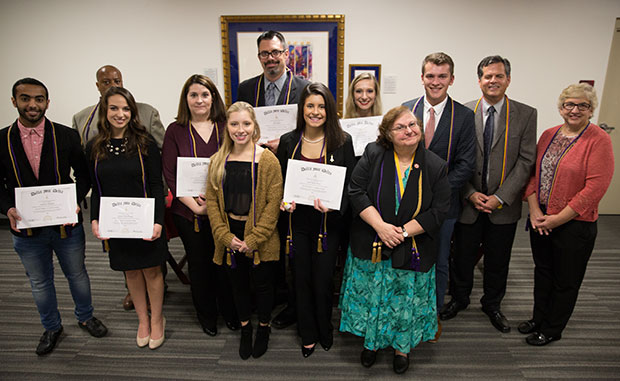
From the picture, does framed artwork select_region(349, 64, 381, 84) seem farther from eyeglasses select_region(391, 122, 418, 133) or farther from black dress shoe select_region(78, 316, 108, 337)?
black dress shoe select_region(78, 316, 108, 337)

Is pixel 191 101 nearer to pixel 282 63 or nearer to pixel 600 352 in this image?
pixel 282 63

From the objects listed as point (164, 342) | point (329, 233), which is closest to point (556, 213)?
point (329, 233)

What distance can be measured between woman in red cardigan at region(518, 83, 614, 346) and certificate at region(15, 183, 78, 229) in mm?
2821

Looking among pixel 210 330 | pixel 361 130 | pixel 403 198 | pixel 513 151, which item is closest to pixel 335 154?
pixel 361 130

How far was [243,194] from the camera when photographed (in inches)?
76.9

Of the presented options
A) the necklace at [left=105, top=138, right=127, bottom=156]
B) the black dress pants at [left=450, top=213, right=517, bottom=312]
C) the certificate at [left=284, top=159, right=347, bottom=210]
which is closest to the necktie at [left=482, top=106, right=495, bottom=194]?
the black dress pants at [left=450, top=213, right=517, bottom=312]

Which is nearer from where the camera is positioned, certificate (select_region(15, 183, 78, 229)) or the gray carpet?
certificate (select_region(15, 183, 78, 229))

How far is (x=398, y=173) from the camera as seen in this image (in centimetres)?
184

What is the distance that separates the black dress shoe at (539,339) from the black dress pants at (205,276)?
2.01 meters

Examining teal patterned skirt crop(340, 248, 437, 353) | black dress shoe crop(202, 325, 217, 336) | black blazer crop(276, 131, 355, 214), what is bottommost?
black dress shoe crop(202, 325, 217, 336)

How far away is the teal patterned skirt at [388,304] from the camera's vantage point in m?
1.92

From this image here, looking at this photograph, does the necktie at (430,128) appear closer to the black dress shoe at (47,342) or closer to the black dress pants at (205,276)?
the black dress pants at (205,276)

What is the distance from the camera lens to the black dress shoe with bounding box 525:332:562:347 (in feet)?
7.38

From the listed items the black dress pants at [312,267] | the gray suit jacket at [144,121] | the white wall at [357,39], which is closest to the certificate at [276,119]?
the black dress pants at [312,267]
